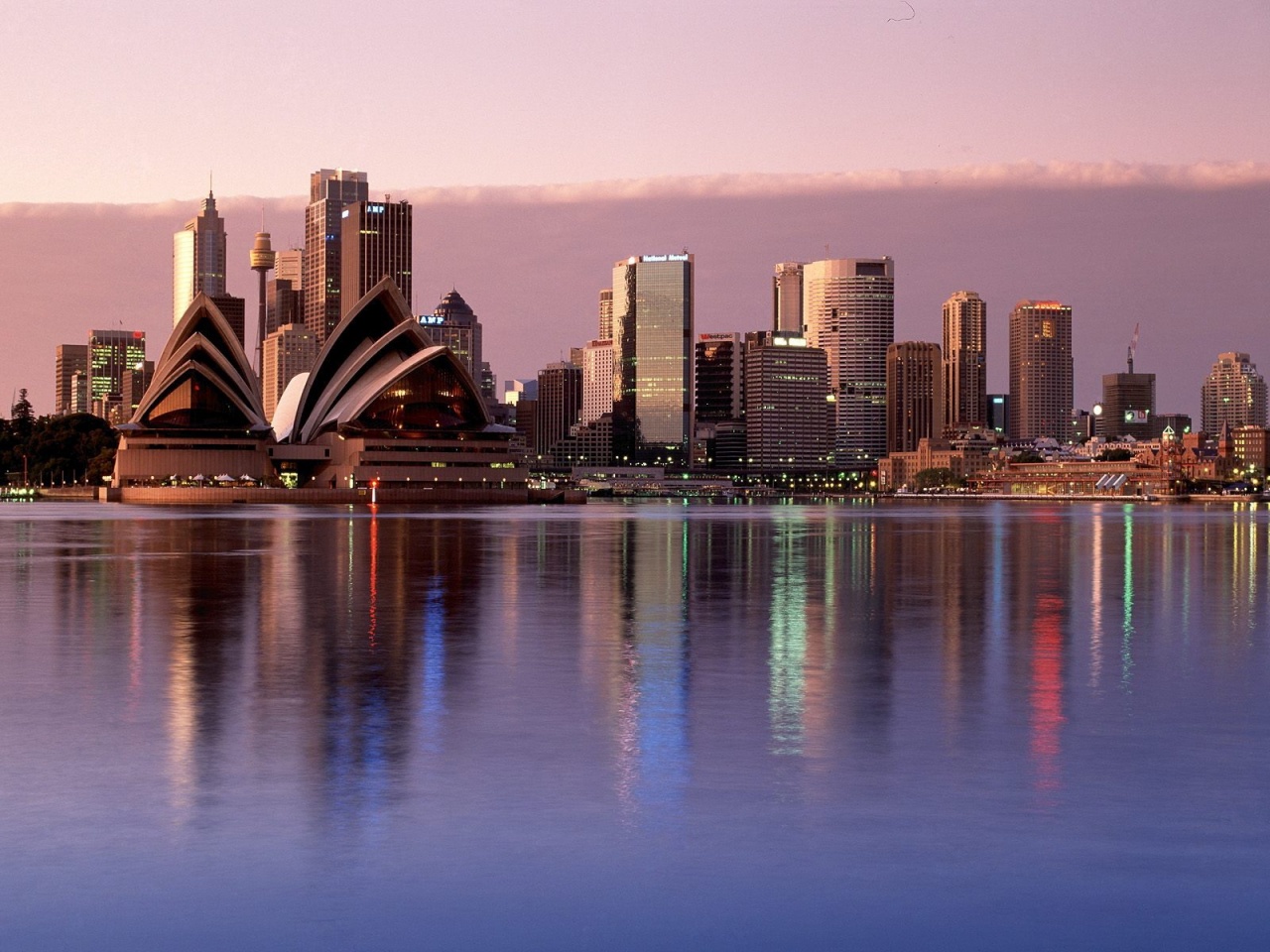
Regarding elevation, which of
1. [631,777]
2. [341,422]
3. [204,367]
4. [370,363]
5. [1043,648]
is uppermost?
[370,363]

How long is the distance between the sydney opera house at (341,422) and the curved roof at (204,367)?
16cm

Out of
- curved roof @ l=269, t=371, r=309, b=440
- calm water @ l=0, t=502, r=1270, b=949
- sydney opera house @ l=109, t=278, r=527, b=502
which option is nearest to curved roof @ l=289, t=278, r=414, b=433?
sydney opera house @ l=109, t=278, r=527, b=502

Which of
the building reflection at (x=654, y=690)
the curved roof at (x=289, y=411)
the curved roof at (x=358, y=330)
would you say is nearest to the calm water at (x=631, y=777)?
the building reflection at (x=654, y=690)

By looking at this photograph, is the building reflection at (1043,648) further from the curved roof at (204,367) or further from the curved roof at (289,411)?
the curved roof at (289,411)

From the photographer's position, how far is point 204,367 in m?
160

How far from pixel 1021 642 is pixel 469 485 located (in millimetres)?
149992

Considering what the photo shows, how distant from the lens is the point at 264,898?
7.77m

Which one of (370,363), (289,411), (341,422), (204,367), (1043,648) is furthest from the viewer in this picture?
(289,411)

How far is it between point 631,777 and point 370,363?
156m

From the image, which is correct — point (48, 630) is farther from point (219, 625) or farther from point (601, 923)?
point (601, 923)

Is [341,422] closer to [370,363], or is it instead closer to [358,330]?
[370,363]

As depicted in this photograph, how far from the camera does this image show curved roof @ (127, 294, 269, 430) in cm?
15900

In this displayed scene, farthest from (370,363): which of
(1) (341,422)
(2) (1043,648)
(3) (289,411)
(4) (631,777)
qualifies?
(4) (631,777)

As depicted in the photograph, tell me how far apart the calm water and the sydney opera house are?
138m
